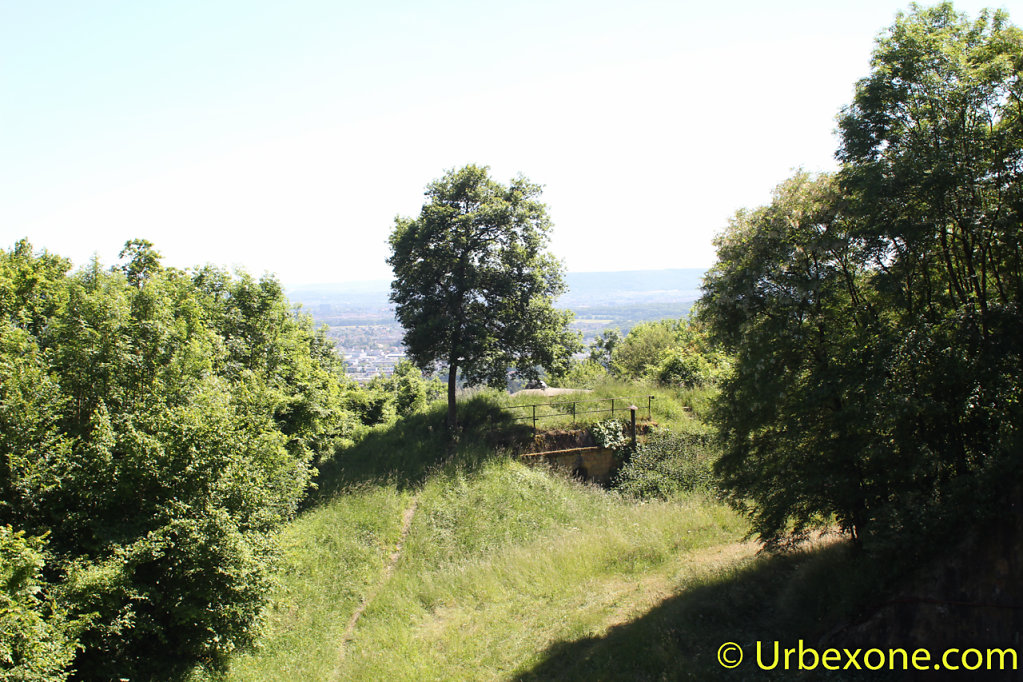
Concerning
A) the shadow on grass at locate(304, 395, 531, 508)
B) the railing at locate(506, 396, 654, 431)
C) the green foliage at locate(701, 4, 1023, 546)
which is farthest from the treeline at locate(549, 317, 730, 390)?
the shadow on grass at locate(304, 395, 531, 508)

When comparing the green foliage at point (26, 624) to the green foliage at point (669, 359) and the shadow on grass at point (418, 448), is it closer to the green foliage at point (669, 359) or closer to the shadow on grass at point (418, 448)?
the shadow on grass at point (418, 448)

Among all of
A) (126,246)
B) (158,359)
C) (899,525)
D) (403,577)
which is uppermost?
(126,246)

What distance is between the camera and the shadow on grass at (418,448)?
19.8m

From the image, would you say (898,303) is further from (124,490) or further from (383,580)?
(383,580)

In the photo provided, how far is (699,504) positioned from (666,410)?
5.33 meters

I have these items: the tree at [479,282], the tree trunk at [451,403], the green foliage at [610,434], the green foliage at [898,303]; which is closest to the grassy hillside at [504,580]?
the tree trunk at [451,403]

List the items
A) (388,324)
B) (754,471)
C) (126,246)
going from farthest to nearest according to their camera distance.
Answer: (388,324)
(126,246)
(754,471)

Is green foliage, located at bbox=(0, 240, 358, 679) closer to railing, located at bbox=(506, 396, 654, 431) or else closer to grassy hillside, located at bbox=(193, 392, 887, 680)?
grassy hillside, located at bbox=(193, 392, 887, 680)

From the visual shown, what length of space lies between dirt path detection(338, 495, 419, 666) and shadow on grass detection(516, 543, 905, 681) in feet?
15.2

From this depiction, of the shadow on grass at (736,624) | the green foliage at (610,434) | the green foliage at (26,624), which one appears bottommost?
the shadow on grass at (736,624)

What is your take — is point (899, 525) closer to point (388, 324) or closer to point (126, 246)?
point (126, 246)

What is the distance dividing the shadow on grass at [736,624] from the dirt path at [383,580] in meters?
4.62

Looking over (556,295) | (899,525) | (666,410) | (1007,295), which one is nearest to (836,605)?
(899,525)

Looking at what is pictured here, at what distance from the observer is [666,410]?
72.7ft
